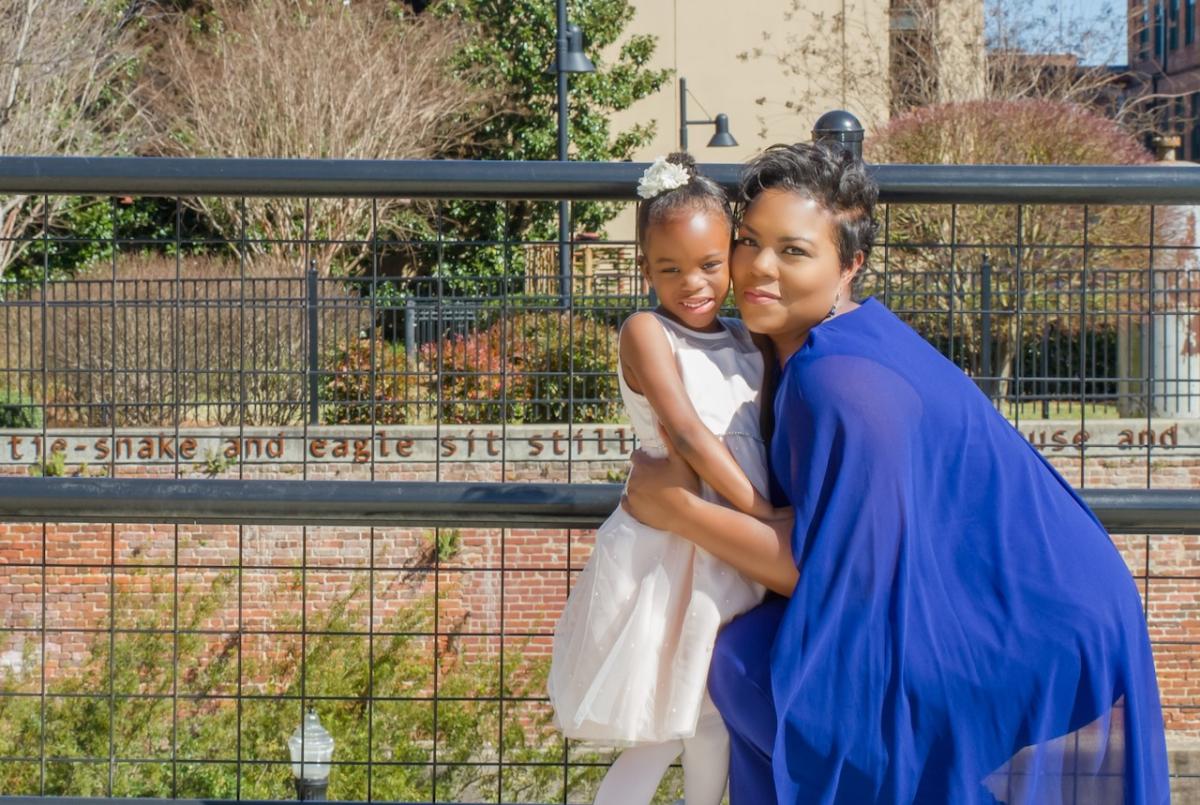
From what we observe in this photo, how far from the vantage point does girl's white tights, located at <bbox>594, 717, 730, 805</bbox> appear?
2432 millimetres

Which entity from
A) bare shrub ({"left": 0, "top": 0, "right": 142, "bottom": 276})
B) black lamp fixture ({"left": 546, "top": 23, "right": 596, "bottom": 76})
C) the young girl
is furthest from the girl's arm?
bare shrub ({"left": 0, "top": 0, "right": 142, "bottom": 276})

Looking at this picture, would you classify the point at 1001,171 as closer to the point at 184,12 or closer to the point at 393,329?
the point at 393,329

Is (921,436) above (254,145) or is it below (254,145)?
below

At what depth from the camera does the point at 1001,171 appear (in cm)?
274

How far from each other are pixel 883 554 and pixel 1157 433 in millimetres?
9329

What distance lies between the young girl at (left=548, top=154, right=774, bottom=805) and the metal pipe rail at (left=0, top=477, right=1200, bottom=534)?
1.15 ft

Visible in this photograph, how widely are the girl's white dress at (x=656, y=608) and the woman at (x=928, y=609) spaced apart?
111 mm

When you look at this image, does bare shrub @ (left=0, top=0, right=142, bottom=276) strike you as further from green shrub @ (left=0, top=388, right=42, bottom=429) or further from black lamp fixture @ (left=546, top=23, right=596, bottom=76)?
green shrub @ (left=0, top=388, right=42, bottom=429)

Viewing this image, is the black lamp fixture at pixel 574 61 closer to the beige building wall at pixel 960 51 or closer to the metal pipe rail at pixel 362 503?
the beige building wall at pixel 960 51

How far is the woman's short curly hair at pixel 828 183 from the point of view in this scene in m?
2.26

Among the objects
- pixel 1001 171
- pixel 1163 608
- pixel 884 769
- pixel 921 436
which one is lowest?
pixel 1163 608

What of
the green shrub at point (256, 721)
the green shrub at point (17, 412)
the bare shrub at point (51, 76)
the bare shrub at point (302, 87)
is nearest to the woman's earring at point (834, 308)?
the green shrub at point (256, 721)

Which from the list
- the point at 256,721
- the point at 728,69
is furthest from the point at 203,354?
the point at 728,69

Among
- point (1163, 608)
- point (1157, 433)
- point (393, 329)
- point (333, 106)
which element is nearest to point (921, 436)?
point (393, 329)
